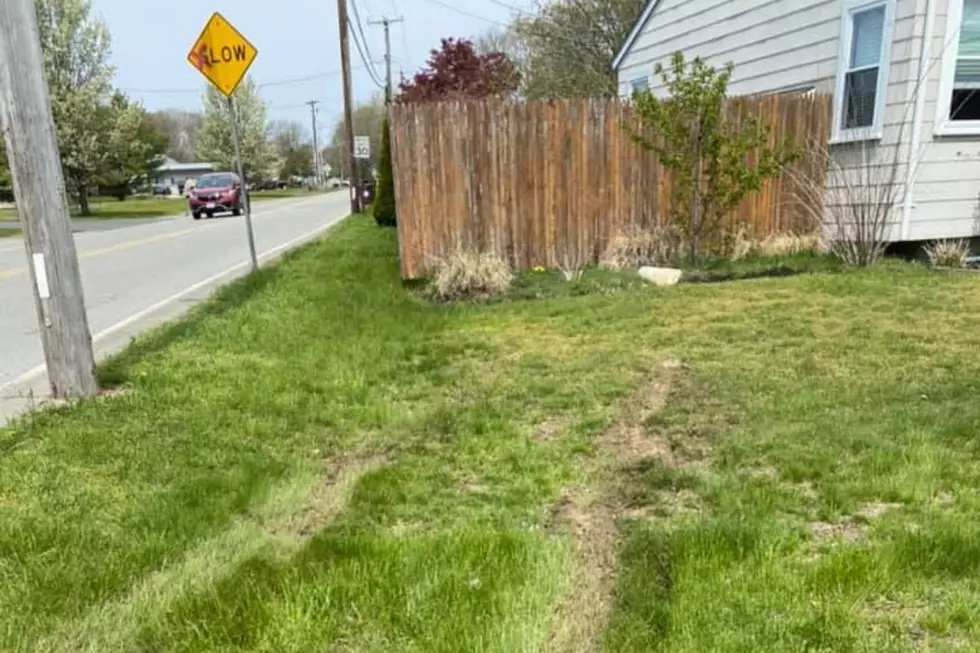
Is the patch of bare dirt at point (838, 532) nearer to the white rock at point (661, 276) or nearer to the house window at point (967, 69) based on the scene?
the white rock at point (661, 276)

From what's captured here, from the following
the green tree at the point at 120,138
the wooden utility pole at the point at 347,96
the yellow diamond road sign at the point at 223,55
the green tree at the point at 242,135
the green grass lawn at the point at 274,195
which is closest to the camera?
the yellow diamond road sign at the point at 223,55

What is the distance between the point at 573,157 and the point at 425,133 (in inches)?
73.6

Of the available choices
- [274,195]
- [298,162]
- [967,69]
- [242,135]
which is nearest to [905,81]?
[967,69]

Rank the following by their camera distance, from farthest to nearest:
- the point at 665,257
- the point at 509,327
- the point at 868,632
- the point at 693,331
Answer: the point at 665,257, the point at 509,327, the point at 693,331, the point at 868,632

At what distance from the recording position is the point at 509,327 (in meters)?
6.39

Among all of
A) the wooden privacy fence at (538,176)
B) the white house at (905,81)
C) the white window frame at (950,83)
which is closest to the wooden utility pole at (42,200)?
the wooden privacy fence at (538,176)

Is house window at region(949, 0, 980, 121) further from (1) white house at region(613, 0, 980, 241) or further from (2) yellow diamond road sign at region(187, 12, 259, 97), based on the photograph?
(2) yellow diamond road sign at region(187, 12, 259, 97)

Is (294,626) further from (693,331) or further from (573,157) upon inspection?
(573,157)

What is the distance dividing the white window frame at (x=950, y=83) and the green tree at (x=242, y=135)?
155 ft

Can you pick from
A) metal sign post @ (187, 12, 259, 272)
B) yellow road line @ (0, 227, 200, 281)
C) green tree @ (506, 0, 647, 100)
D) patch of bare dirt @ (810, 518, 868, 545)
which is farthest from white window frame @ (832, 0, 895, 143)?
green tree @ (506, 0, 647, 100)

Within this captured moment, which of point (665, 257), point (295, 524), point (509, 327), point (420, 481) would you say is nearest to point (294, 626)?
point (295, 524)

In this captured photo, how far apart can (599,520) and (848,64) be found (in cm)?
789

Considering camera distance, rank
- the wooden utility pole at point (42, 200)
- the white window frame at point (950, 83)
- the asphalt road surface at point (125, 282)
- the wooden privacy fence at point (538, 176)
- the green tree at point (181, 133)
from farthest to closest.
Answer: the green tree at point (181, 133) < the wooden privacy fence at point (538, 176) < the white window frame at point (950, 83) < the asphalt road surface at point (125, 282) < the wooden utility pole at point (42, 200)

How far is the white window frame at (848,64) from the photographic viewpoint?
790 cm
